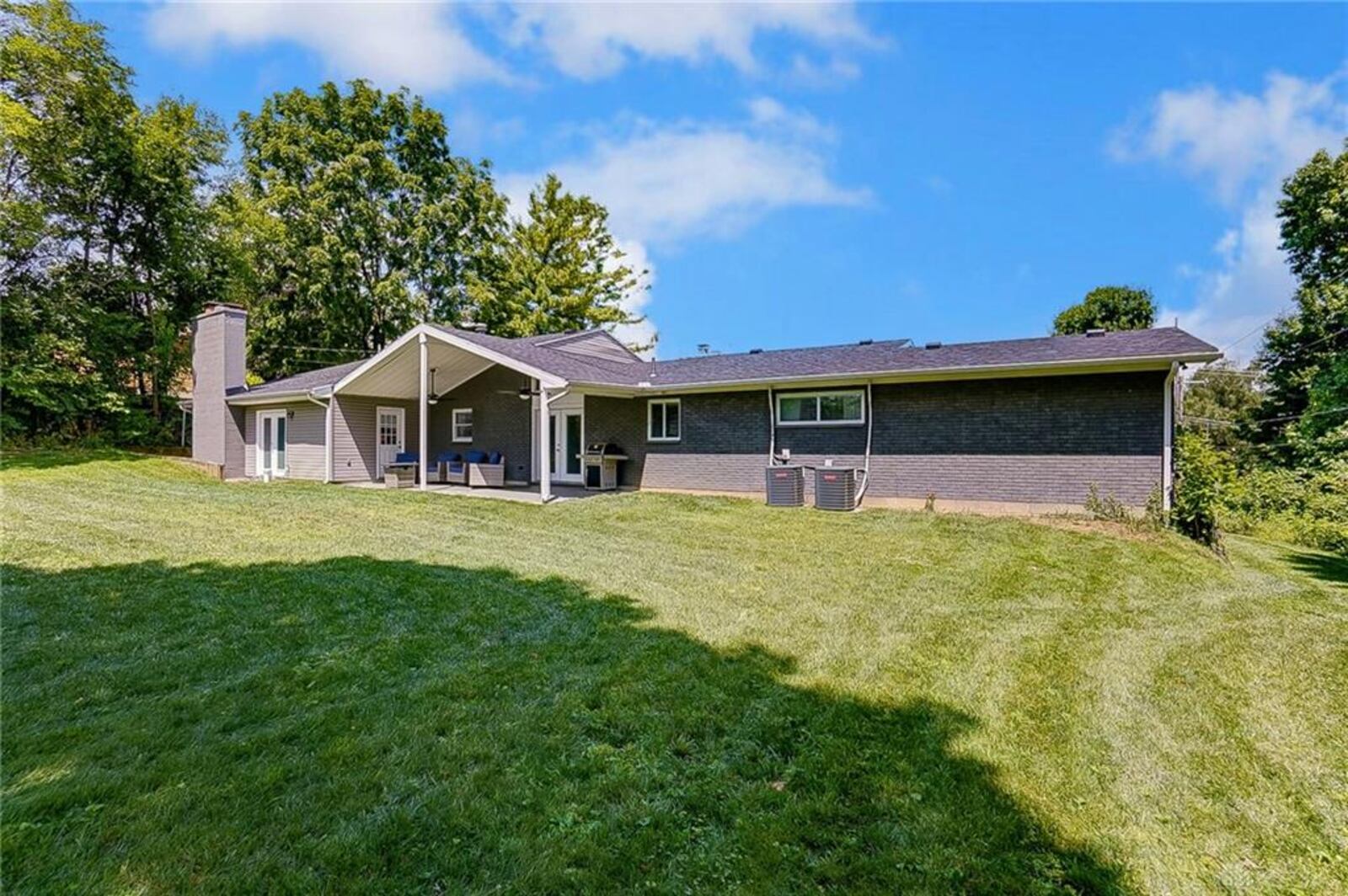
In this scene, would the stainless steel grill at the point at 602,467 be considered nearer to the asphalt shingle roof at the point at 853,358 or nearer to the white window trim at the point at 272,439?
the asphalt shingle roof at the point at 853,358

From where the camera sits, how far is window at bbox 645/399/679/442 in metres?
14.8

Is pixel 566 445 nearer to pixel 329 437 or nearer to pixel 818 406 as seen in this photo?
pixel 329 437

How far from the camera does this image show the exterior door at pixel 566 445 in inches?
645

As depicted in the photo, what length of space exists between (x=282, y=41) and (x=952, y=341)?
45.3 feet

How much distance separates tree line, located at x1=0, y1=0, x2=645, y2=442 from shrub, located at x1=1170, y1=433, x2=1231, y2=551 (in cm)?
2382

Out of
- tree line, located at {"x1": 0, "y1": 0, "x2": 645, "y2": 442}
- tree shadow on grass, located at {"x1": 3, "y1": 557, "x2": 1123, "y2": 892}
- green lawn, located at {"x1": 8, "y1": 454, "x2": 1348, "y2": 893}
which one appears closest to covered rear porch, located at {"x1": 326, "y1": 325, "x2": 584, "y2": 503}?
green lawn, located at {"x1": 8, "y1": 454, "x2": 1348, "y2": 893}

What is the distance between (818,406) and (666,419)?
361cm

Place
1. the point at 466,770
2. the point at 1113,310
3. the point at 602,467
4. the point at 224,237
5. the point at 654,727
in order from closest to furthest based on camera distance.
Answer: the point at 466,770 → the point at 654,727 → the point at 602,467 → the point at 224,237 → the point at 1113,310

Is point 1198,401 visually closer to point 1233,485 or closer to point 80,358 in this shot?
point 1233,485

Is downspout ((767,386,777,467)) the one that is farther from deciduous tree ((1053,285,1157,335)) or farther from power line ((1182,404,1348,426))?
deciduous tree ((1053,285,1157,335))

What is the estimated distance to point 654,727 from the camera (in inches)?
132

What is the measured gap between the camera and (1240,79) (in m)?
11.2

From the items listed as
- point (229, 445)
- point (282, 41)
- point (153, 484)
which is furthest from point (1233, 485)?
point (229, 445)

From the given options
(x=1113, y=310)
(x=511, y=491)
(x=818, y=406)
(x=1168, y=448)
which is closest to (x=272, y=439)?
(x=511, y=491)
